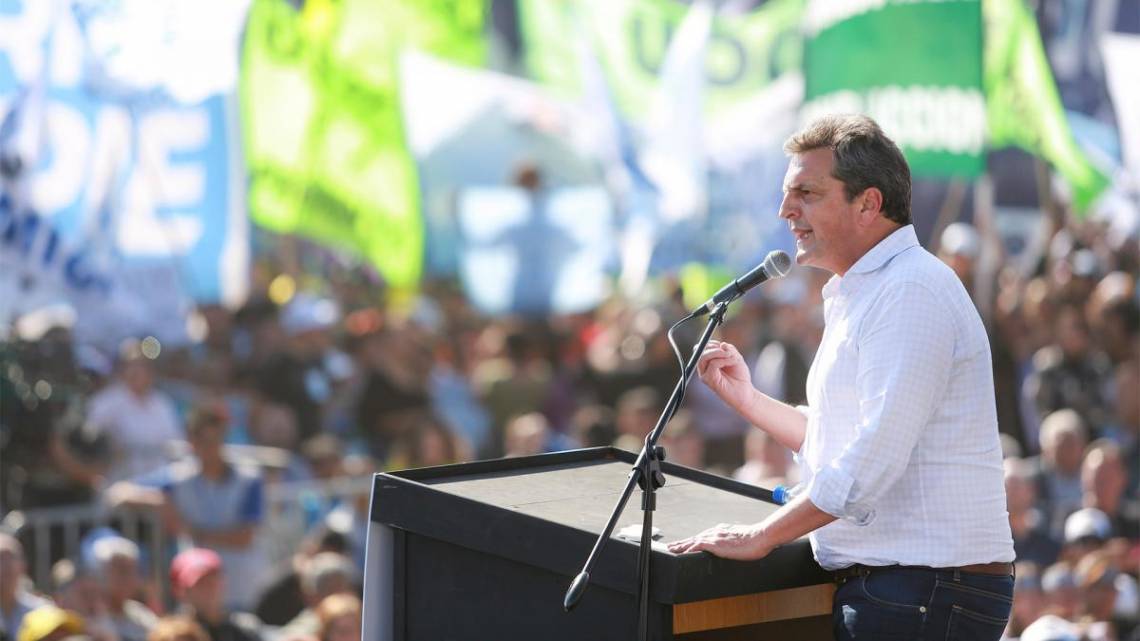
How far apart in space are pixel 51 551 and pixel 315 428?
1.90m

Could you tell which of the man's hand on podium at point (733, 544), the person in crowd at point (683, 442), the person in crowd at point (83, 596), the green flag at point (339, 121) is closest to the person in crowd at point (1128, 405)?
the person in crowd at point (683, 442)

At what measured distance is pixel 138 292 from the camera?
7.59 m

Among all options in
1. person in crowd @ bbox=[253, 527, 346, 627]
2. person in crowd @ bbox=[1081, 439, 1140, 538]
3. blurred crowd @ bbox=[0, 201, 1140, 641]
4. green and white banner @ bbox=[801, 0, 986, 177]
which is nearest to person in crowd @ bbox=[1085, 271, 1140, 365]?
blurred crowd @ bbox=[0, 201, 1140, 641]

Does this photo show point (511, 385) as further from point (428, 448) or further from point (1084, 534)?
point (1084, 534)

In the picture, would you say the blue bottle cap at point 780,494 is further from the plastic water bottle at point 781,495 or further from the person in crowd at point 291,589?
the person in crowd at point 291,589

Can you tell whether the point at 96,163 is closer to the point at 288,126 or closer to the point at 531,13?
the point at 288,126

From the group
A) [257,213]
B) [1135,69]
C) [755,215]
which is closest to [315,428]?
[257,213]

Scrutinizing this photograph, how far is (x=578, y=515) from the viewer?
8.98 feet

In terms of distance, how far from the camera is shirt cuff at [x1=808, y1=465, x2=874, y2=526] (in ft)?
8.11

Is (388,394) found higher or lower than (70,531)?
higher

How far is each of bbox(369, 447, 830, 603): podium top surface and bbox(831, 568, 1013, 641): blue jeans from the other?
131 millimetres

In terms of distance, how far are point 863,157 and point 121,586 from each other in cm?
438

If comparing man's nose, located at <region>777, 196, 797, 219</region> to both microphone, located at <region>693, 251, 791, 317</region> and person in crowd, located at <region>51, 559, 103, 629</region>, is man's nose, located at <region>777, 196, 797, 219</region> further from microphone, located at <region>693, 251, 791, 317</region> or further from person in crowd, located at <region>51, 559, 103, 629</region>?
person in crowd, located at <region>51, 559, 103, 629</region>

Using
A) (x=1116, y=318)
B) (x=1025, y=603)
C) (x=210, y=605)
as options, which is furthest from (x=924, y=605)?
(x=1116, y=318)
